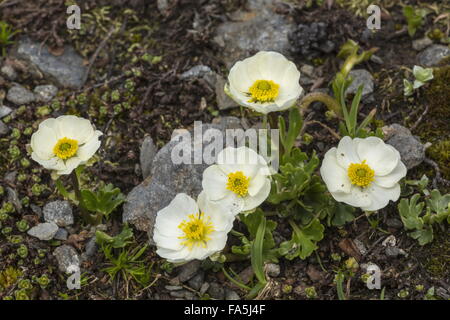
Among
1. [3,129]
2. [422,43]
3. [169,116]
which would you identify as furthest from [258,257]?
[422,43]

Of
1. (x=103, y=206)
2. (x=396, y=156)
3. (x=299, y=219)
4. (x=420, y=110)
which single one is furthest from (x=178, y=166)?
(x=420, y=110)

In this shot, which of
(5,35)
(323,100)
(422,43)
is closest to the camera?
(323,100)

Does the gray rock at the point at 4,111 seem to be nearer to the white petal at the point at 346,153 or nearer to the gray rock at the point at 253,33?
the gray rock at the point at 253,33

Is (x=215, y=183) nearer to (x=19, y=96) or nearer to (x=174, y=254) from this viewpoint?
A: (x=174, y=254)

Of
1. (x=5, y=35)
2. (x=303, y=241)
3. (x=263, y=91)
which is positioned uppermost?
(x=263, y=91)

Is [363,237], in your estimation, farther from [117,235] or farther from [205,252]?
[117,235]

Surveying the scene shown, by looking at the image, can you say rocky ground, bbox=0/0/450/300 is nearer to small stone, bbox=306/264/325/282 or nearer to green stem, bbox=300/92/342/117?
small stone, bbox=306/264/325/282

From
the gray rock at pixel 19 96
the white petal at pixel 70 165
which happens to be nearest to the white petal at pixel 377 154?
the white petal at pixel 70 165
